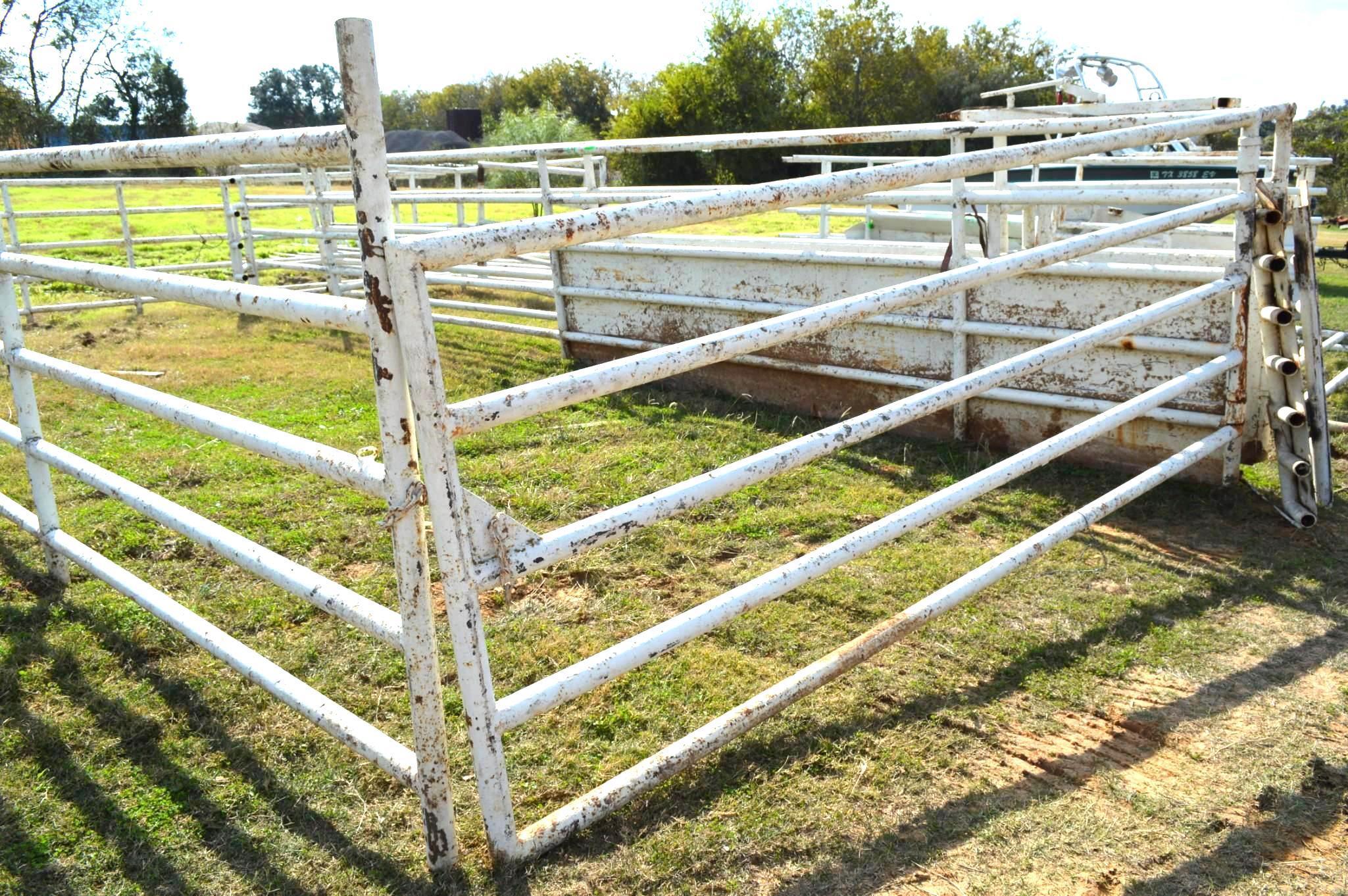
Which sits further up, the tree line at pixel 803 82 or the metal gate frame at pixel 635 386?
the tree line at pixel 803 82

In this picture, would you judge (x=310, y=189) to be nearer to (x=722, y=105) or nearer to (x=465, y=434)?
(x=465, y=434)

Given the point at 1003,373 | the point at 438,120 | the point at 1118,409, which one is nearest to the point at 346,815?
the point at 1003,373

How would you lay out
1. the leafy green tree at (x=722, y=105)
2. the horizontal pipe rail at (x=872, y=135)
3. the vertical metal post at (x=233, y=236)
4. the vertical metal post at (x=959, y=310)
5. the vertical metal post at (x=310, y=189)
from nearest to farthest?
the horizontal pipe rail at (x=872, y=135) < the vertical metal post at (x=959, y=310) < the vertical metal post at (x=310, y=189) < the vertical metal post at (x=233, y=236) < the leafy green tree at (x=722, y=105)

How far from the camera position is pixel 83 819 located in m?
2.21

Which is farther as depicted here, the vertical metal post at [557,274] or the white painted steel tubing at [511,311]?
the white painted steel tubing at [511,311]

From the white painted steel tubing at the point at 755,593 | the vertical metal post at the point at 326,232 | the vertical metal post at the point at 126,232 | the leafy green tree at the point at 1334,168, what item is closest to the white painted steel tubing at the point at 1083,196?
the white painted steel tubing at the point at 755,593

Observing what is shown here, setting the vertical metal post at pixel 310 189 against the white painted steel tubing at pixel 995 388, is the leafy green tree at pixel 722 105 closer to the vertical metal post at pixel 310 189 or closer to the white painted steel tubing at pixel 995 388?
the vertical metal post at pixel 310 189

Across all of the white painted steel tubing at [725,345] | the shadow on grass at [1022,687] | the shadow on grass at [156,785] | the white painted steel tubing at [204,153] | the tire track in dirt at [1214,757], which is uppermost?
the white painted steel tubing at [204,153]

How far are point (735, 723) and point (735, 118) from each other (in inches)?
1177

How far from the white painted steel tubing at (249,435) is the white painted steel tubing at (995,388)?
6.55 ft

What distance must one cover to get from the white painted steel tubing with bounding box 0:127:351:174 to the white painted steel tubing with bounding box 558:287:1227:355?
8.26 ft

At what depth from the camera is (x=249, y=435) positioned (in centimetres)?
204

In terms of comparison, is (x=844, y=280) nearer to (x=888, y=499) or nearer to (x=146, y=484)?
(x=888, y=499)

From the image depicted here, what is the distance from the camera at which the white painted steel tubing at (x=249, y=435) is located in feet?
5.99
